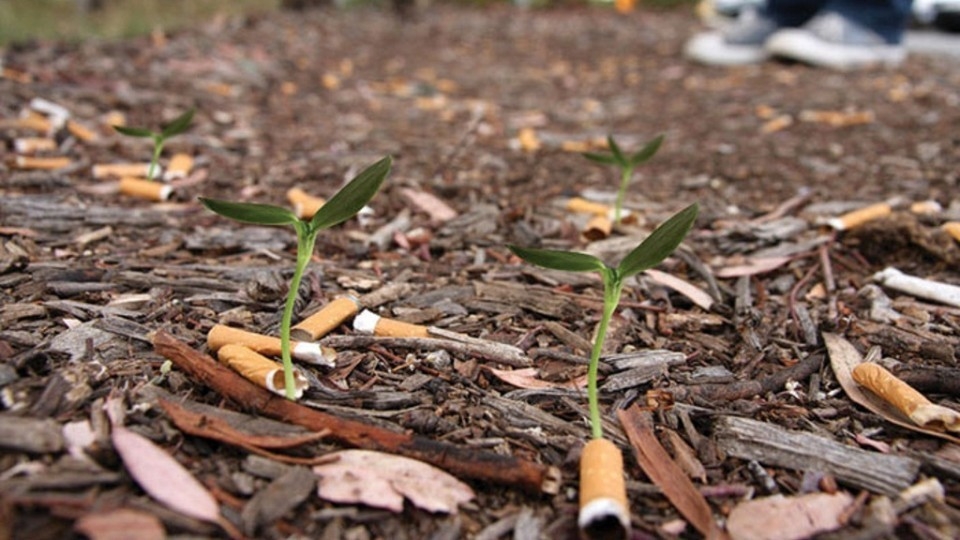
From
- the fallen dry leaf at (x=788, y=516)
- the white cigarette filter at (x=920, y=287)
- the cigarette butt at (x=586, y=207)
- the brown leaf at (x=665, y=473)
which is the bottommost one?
the cigarette butt at (x=586, y=207)

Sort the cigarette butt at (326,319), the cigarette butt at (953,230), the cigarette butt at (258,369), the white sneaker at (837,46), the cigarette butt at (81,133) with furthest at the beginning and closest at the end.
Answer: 1. the white sneaker at (837,46)
2. the cigarette butt at (81,133)
3. the cigarette butt at (953,230)
4. the cigarette butt at (326,319)
5. the cigarette butt at (258,369)

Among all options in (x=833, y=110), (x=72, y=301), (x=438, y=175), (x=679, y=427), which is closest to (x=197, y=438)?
(x=72, y=301)

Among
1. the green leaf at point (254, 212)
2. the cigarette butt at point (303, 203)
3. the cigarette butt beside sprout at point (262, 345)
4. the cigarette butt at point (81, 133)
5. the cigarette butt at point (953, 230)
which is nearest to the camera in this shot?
the green leaf at point (254, 212)

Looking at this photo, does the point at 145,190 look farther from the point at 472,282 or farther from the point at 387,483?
the point at 387,483

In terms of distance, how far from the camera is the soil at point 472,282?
3.93ft

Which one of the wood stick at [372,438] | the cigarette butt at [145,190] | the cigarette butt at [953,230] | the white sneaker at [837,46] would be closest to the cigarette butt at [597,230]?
the cigarette butt at [953,230]

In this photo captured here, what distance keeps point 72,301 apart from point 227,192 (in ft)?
3.51

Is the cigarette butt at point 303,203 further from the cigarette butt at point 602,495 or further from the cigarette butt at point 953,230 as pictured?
the cigarette butt at point 953,230

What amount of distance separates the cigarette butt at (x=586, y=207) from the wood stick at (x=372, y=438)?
1.39 m

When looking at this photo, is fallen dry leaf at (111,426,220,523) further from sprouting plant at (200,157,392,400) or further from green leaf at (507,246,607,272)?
green leaf at (507,246,607,272)

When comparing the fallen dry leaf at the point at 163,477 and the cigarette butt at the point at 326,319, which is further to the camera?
the cigarette butt at the point at 326,319

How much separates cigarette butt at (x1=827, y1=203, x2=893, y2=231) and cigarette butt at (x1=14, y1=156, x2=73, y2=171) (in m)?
2.48

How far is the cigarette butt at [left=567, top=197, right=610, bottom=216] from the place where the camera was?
2.53m

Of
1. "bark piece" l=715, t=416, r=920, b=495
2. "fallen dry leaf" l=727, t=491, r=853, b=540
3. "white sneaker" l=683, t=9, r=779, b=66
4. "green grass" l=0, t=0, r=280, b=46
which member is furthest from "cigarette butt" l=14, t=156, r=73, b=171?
"white sneaker" l=683, t=9, r=779, b=66
